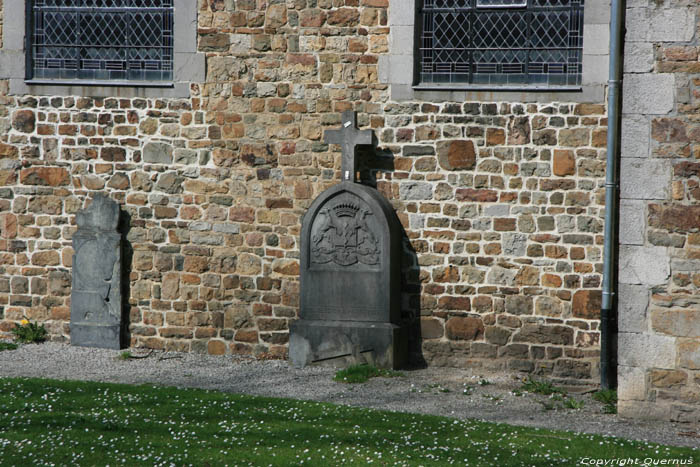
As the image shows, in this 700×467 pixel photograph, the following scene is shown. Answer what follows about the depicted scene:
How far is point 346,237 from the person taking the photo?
30.4ft

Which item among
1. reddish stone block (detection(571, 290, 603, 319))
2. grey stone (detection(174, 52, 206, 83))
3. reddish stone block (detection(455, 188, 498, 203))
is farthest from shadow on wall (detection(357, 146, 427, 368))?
grey stone (detection(174, 52, 206, 83))

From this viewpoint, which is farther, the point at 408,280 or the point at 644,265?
the point at 408,280

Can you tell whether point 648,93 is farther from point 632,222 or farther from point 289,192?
point 289,192

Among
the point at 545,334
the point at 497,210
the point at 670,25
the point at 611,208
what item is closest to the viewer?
the point at 670,25

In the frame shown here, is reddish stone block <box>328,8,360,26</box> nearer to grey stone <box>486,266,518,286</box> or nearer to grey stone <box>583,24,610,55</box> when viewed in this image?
grey stone <box>583,24,610,55</box>

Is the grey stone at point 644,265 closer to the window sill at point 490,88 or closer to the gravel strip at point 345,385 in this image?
the gravel strip at point 345,385

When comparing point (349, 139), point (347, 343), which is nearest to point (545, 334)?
point (347, 343)

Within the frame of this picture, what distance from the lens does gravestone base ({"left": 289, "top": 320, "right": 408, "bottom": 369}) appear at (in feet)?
30.0

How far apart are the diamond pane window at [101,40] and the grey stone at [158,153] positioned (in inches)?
30.0

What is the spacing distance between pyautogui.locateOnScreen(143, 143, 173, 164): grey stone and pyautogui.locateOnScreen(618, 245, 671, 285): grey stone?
5022 millimetres

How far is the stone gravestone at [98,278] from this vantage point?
9.98 meters

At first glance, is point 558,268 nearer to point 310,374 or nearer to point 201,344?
point 310,374

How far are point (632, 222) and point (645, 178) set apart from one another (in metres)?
0.37

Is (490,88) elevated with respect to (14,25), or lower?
lower
